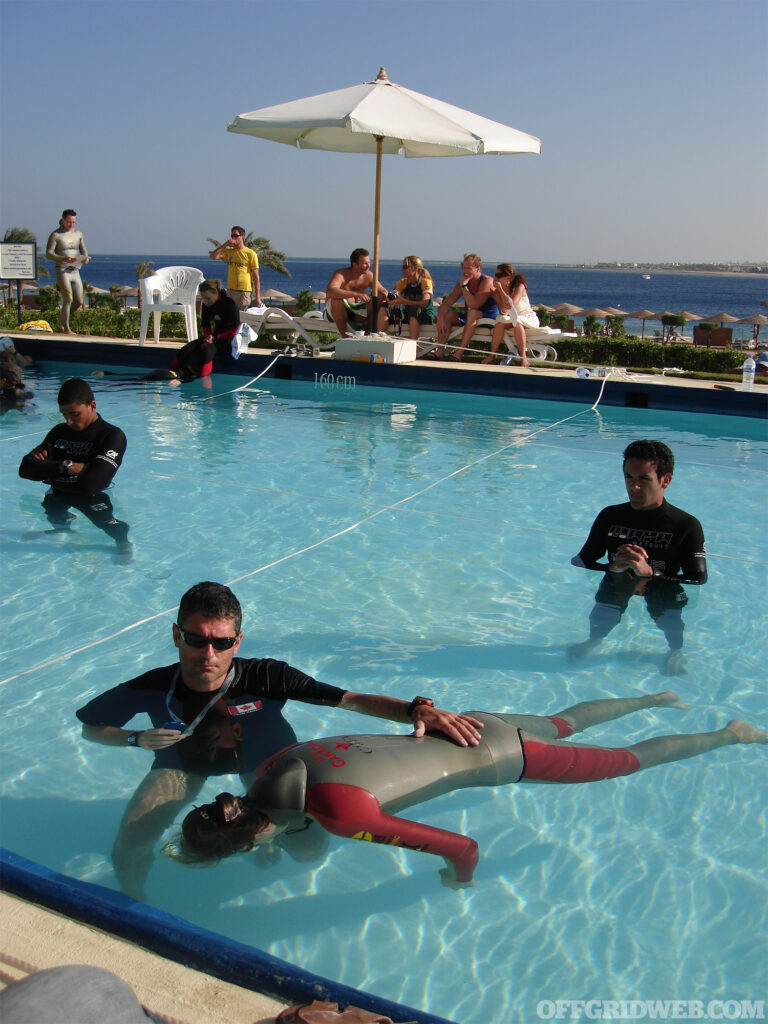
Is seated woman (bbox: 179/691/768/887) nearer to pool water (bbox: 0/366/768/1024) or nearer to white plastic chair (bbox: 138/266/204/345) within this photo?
pool water (bbox: 0/366/768/1024)

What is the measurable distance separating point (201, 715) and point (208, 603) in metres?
0.41

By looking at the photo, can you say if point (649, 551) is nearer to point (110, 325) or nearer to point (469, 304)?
point (469, 304)

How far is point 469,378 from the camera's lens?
11.5m

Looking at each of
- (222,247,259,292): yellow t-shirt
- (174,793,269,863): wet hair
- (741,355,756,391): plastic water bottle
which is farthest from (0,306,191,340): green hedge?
(174,793,269,863): wet hair

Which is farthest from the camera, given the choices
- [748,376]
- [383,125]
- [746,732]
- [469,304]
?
[469,304]

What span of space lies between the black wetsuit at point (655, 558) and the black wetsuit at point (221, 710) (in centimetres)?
193

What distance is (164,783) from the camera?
9.14 ft

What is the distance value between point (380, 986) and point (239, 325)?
10.5 meters

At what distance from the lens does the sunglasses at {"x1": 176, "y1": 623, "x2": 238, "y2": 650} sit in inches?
104

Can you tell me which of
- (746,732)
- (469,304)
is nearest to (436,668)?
(746,732)

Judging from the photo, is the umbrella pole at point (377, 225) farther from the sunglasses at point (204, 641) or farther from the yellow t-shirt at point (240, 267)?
the sunglasses at point (204, 641)

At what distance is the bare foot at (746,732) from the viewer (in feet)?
11.5

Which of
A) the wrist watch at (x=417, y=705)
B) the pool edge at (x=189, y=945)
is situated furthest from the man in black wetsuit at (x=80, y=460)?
the pool edge at (x=189, y=945)

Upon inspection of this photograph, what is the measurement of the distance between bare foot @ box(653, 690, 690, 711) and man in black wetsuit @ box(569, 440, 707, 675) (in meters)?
0.39
